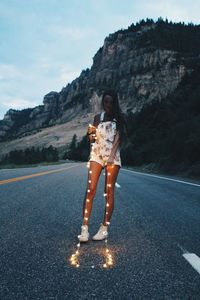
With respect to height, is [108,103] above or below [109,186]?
above

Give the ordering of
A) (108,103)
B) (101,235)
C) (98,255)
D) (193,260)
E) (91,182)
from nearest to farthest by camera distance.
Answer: (193,260)
(98,255)
(101,235)
(91,182)
(108,103)

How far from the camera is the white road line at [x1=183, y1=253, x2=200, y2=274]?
351cm

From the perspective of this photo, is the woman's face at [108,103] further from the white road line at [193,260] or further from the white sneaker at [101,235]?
the white road line at [193,260]

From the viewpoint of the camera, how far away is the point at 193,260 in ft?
12.2

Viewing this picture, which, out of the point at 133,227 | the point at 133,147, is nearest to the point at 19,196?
the point at 133,227

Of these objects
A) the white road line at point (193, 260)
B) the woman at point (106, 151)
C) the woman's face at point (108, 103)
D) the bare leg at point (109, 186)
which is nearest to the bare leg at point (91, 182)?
the woman at point (106, 151)

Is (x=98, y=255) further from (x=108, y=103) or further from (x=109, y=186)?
(x=108, y=103)

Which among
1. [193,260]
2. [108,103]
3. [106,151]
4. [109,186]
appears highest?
[108,103]

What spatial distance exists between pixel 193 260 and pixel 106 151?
5.89 ft

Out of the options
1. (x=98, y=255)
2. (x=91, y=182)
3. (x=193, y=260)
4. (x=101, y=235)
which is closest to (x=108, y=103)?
(x=91, y=182)

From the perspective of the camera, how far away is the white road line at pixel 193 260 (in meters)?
3.51

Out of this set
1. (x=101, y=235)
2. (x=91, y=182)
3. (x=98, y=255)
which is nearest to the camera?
(x=98, y=255)

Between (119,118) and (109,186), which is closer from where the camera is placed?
(109,186)

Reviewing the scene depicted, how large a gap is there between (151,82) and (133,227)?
171270 mm
